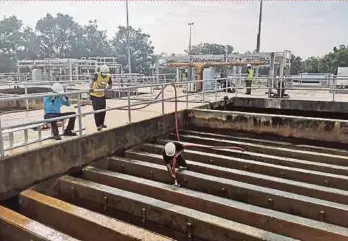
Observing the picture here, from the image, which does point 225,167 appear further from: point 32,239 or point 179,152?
point 32,239

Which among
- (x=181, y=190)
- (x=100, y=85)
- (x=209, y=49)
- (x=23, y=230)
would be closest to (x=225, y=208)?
(x=181, y=190)

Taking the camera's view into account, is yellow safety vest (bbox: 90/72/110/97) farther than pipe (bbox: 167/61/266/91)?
No

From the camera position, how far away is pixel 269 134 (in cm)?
845

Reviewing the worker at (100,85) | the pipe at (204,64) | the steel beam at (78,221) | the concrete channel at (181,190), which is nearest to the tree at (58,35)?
the pipe at (204,64)

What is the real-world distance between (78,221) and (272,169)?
11.2 feet

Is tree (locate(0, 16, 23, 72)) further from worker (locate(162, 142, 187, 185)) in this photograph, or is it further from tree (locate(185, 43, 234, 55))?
worker (locate(162, 142, 187, 185))

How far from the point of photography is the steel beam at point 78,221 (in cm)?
385

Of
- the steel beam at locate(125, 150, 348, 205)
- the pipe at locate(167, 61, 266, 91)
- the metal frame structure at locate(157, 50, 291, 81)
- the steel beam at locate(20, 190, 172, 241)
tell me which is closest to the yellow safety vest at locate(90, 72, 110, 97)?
the steel beam at locate(125, 150, 348, 205)

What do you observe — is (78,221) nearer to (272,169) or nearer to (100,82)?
(272,169)

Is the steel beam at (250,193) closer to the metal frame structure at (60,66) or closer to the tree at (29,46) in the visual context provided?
the metal frame structure at (60,66)

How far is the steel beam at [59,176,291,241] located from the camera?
388cm

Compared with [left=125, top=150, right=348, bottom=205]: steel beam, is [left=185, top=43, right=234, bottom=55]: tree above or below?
above

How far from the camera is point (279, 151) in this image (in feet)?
22.6

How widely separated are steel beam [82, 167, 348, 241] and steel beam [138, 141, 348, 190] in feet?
5.06
